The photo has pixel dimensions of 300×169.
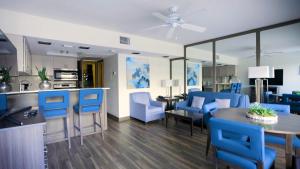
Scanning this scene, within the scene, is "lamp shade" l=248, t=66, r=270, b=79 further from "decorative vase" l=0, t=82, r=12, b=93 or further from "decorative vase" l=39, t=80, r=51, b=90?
"decorative vase" l=0, t=82, r=12, b=93

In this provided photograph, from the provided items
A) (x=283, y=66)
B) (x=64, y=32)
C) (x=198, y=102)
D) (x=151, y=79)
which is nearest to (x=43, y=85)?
(x=64, y=32)

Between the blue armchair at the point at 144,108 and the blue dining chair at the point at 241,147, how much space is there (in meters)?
3.00

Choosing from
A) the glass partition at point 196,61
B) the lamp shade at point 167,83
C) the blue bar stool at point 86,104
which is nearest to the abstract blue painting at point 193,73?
the glass partition at point 196,61

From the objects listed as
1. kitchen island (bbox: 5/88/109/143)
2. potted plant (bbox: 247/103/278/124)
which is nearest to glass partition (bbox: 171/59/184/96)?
kitchen island (bbox: 5/88/109/143)

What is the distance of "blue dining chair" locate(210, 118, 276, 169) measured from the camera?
4.46 feet

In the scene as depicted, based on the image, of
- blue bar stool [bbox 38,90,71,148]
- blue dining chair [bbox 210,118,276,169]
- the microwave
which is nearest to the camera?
blue dining chair [bbox 210,118,276,169]

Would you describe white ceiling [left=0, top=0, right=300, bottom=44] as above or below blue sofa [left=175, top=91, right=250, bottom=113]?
above

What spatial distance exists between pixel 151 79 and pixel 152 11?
3.18 m

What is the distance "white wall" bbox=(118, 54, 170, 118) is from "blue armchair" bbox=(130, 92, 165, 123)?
24 centimetres

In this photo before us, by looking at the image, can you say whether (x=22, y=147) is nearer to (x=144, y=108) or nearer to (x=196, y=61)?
(x=144, y=108)

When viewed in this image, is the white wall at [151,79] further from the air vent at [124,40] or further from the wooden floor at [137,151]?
the wooden floor at [137,151]

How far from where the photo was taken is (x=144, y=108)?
4.53m

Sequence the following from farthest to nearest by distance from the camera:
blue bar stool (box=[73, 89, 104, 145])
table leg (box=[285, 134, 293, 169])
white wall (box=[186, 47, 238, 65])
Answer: white wall (box=[186, 47, 238, 65]), blue bar stool (box=[73, 89, 104, 145]), table leg (box=[285, 134, 293, 169])

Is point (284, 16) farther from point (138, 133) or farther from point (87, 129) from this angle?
point (87, 129)
